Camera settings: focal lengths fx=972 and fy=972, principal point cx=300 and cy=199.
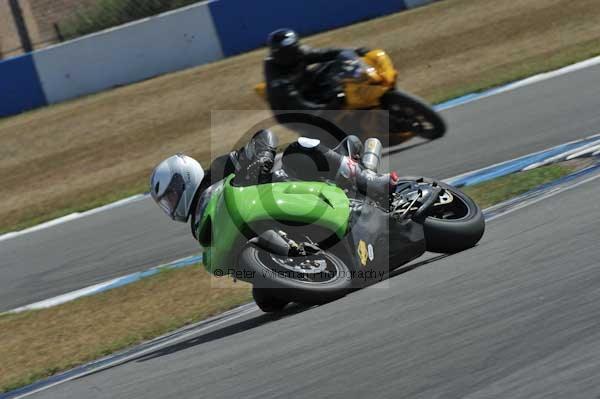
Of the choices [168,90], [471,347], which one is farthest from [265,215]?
[168,90]

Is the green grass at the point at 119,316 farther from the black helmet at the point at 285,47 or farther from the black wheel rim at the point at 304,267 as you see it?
the black helmet at the point at 285,47

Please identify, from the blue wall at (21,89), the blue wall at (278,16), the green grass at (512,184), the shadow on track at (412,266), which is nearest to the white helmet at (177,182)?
the shadow on track at (412,266)

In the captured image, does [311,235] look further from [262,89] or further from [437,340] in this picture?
[262,89]

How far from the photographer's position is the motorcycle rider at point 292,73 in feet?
33.0

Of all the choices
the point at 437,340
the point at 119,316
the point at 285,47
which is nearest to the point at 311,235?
the point at 437,340

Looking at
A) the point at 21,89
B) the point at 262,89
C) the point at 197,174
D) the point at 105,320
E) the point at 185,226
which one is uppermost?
the point at 197,174

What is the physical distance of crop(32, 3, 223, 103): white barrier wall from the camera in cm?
1686

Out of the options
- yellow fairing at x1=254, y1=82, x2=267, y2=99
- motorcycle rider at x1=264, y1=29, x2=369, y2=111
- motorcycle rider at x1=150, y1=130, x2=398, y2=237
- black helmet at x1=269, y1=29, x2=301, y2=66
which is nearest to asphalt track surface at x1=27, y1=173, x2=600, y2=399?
motorcycle rider at x1=150, y1=130, x2=398, y2=237

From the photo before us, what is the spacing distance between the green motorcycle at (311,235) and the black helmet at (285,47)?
4.67 metres

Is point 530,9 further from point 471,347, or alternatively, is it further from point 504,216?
point 471,347

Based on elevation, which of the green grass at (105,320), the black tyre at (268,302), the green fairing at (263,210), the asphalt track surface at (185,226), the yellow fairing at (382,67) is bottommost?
the asphalt track surface at (185,226)

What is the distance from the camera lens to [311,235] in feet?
17.1

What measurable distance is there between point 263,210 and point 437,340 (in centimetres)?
147

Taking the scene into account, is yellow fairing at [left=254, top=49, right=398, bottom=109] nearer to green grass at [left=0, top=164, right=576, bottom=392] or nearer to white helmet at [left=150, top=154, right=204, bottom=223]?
green grass at [left=0, top=164, right=576, bottom=392]
